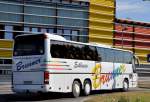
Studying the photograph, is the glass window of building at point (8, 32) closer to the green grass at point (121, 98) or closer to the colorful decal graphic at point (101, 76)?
the colorful decal graphic at point (101, 76)

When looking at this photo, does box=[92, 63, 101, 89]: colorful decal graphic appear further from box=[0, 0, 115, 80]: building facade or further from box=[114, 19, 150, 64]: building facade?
box=[114, 19, 150, 64]: building facade

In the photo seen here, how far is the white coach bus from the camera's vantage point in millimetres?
25016

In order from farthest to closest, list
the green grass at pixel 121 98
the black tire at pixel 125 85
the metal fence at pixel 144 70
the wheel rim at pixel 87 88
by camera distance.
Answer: the metal fence at pixel 144 70 → the black tire at pixel 125 85 → the wheel rim at pixel 87 88 → the green grass at pixel 121 98

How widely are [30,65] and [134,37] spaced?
58949 mm

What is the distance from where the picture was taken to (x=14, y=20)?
6372 centimetres

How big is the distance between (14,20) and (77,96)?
37.2 metres

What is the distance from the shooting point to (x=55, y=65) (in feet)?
83.6

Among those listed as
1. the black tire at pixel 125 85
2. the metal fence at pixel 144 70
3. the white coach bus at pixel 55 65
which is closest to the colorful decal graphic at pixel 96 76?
the white coach bus at pixel 55 65

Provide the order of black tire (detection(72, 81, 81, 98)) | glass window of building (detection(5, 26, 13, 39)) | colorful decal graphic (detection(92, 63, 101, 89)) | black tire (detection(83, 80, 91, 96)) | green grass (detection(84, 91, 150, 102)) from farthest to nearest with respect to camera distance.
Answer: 1. glass window of building (detection(5, 26, 13, 39))
2. colorful decal graphic (detection(92, 63, 101, 89))
3. black tire (detection(83, 80, 91, 96))
4. black tire (detection(72, 81, 81, 98))
5. green grass (detection(84, 91, 150, 102))

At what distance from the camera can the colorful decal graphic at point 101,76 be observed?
30375 millimetres

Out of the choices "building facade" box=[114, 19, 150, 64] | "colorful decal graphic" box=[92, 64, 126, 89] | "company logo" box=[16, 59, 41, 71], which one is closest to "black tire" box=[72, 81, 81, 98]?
"colorful decal graphic" box=[92, 64, 126, 89]

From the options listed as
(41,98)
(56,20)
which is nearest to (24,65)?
(41,98)

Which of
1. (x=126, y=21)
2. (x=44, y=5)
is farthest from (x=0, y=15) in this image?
(x=126, y=21)

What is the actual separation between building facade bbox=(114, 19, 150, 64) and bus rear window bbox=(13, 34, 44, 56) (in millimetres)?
52998
